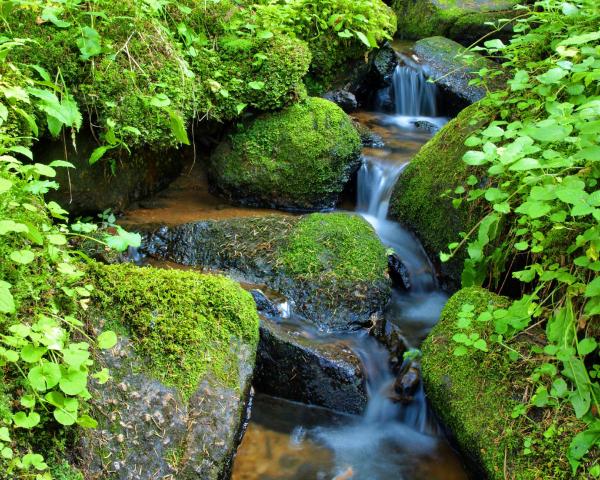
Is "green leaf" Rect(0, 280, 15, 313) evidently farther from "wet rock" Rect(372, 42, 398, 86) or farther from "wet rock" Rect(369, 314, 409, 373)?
"wet rock" Rect(372, 42, 398, 86)

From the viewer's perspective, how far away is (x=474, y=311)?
11.2ft

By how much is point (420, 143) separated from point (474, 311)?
12.4ft

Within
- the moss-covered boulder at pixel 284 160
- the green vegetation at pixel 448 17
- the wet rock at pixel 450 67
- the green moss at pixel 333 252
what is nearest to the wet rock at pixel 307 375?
the green moss at pixel 333 252

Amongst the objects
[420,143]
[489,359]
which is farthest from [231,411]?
[420,143]

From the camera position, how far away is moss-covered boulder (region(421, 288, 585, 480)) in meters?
2.65

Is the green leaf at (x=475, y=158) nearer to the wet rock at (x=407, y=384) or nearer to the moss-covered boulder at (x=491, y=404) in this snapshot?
the moss-covered boulder at (x=491, y=404)

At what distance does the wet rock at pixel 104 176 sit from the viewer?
436cm

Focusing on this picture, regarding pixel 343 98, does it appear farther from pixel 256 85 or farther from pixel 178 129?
pixel 178 129

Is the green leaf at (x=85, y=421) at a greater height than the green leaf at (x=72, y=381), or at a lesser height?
lesser

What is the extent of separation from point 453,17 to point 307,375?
8183 millimetres

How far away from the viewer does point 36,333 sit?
85.7 inches

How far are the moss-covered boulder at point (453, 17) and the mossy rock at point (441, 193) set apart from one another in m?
5.15

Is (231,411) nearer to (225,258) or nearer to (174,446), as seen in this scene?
(174,446)

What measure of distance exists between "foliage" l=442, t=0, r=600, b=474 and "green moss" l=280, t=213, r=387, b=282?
0.88 m
